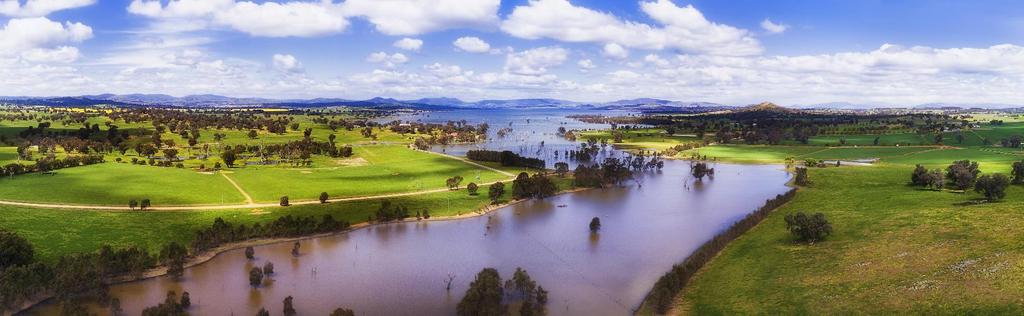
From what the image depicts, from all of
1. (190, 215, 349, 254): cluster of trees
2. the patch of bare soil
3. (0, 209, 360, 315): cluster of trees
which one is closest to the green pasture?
(0, 209, 360, 315): cluster of trees

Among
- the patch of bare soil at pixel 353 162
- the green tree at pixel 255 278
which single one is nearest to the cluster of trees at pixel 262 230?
the green tree at pixel 255 278

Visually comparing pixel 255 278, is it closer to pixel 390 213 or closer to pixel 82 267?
pixel 82 267

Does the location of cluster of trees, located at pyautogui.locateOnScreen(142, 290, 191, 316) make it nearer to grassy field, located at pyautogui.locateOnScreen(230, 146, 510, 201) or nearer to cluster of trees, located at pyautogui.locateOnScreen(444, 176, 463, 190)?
grassy field, located at pyautogui.locateOnScreen(230, 146, 510, 201)

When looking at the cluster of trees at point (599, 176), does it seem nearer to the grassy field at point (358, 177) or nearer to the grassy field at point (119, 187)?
the grassy field at point (358, 177)

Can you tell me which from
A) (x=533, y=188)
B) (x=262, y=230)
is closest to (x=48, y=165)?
(x=262, y=230)

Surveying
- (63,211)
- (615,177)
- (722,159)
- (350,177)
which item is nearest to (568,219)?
(615,177)
